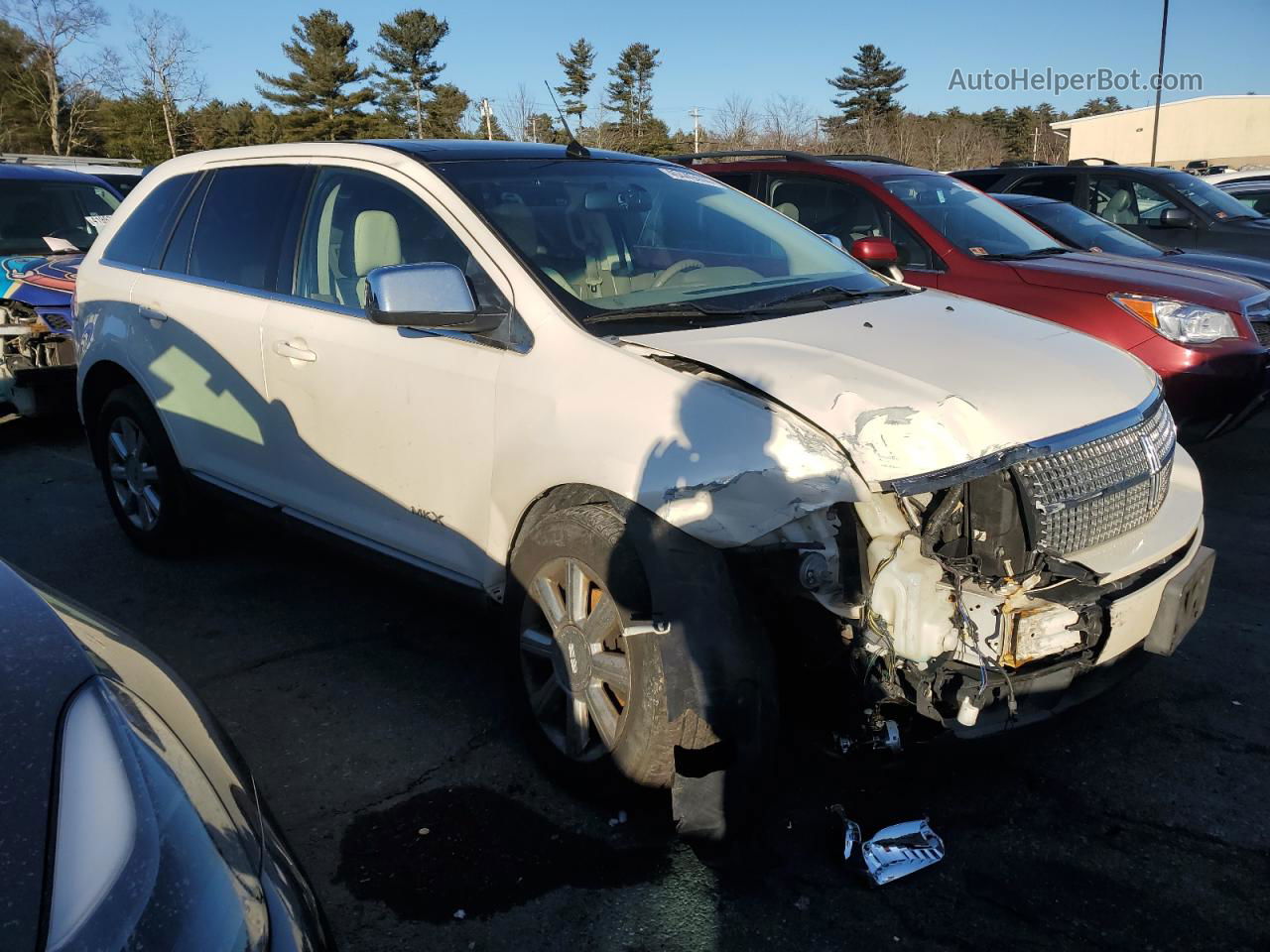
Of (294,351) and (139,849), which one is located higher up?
(294,351)

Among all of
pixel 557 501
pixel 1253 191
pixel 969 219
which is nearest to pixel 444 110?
pixel 1253 191

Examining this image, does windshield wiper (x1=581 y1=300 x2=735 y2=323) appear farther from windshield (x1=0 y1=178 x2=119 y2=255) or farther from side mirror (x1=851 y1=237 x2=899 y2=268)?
windshield (x1=0 y1=178 x2=119 y2=255)

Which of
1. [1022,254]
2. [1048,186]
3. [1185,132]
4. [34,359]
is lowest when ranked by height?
[34,359]

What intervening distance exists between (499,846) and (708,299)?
5.85 feet

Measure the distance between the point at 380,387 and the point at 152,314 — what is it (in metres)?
1.81

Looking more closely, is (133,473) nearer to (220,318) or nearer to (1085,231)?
(220,318)

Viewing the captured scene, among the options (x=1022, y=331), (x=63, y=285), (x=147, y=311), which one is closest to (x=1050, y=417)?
(x=1022, y=331)

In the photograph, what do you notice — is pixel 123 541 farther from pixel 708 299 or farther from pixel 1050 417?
pixel 1050 417

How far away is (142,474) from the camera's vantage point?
4918mm

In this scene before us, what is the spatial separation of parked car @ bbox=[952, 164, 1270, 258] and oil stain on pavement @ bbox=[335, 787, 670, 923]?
865cm

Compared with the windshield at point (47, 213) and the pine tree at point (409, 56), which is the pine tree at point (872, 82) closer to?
the pine tree at point (409, 56)

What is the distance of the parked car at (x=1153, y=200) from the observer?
9.29 m

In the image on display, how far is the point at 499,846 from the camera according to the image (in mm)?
2791

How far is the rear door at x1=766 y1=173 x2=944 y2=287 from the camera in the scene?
670 centimetres
